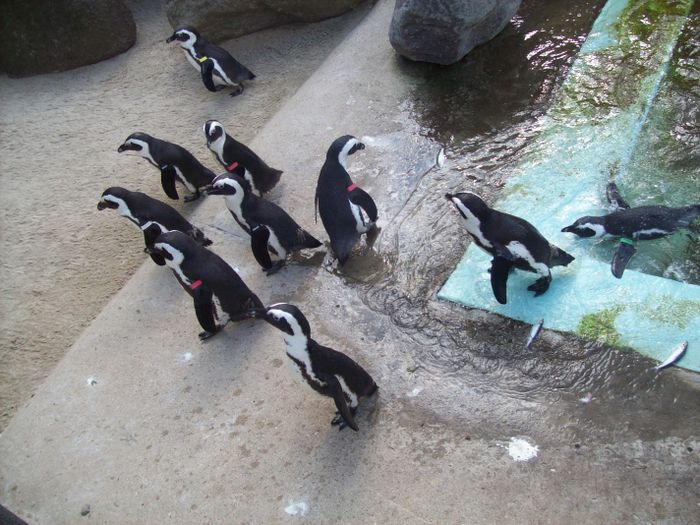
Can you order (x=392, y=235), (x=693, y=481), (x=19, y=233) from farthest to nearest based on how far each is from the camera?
(x=19, y=233) < (x=392, y=235) < (x=693, y=481)

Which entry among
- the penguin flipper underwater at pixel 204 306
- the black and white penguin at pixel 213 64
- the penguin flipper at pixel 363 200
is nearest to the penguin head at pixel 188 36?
the black and white penguin at pixel 213 64

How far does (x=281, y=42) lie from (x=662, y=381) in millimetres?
5052

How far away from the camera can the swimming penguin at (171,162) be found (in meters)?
4.52

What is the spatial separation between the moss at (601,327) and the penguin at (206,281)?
1.73 m

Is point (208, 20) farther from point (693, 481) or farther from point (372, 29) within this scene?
point (693, 481)

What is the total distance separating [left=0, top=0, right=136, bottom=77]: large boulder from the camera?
6.45m

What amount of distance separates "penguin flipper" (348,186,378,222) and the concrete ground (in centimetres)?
17

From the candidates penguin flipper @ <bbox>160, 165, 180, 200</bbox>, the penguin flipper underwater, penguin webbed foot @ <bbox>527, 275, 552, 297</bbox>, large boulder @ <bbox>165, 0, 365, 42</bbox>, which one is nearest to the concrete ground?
the penguin flipper underwater

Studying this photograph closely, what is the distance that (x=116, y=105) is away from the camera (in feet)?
20.2

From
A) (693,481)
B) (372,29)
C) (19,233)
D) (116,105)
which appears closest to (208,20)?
(116,105)

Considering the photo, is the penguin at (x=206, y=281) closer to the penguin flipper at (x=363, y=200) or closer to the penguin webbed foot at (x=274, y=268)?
the penguin webbed foot at (x=274, y=268)

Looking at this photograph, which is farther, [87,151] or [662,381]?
[87,151]

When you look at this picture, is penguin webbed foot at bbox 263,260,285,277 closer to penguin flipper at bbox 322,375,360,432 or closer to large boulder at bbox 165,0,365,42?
penguin flipper at bbox 322,375,360,432

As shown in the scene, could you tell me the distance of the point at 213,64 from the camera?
5629 mm
